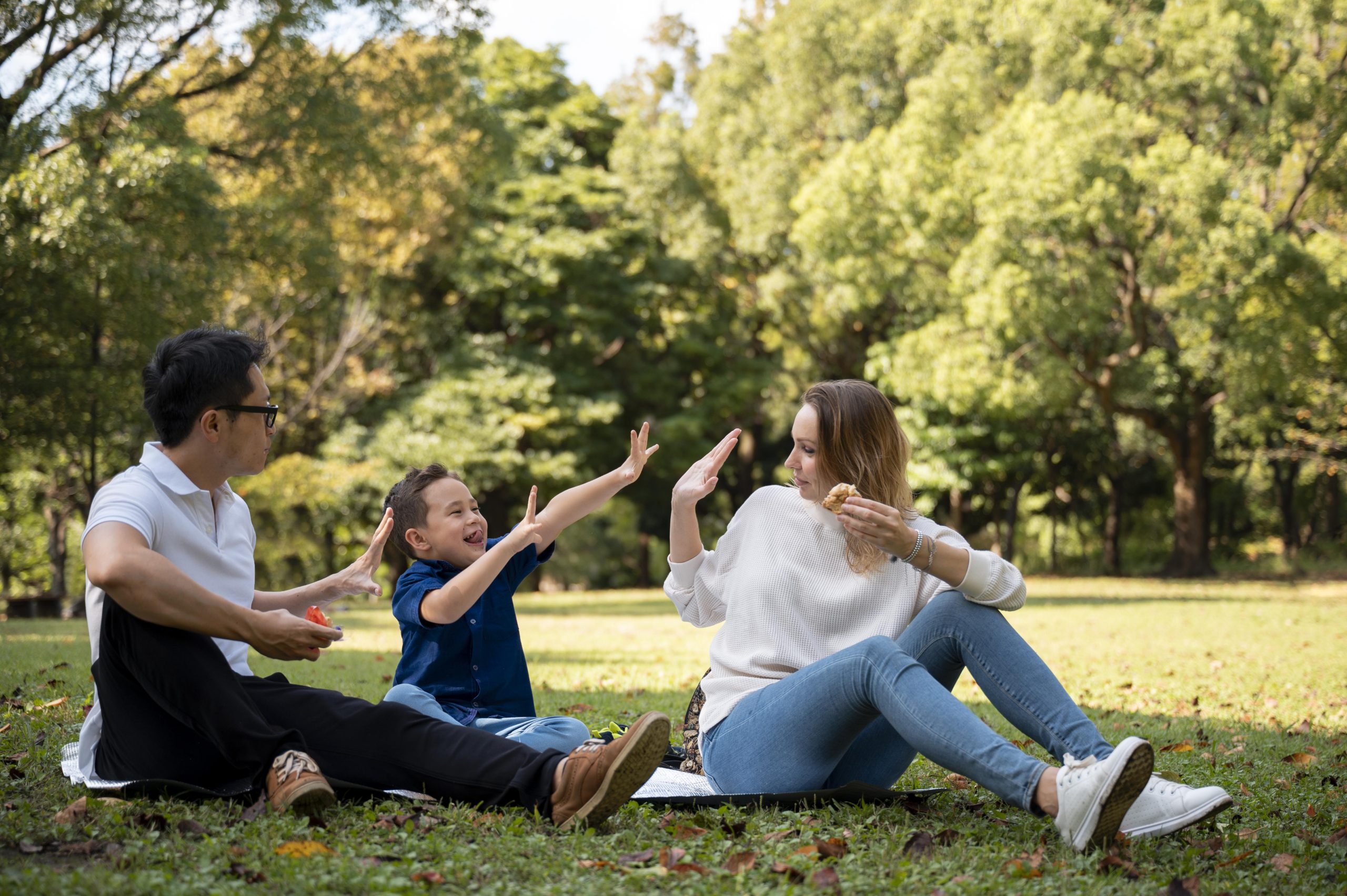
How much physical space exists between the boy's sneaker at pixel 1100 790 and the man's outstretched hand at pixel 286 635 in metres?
2.17

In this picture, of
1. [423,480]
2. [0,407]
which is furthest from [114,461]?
[423,480]

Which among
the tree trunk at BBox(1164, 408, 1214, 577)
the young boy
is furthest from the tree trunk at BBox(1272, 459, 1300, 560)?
the young boy

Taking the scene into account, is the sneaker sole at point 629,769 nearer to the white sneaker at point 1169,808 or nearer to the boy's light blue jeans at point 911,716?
the boy's light blue jeans at point 911,716

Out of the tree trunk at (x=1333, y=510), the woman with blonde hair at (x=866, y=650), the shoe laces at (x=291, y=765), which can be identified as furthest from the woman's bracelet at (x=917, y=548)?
the tree trunk at (x=1333, y=510)

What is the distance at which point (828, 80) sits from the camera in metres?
27.5

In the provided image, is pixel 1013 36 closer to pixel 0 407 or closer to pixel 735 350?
pixel 735 350

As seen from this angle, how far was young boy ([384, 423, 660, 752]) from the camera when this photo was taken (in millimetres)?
3988

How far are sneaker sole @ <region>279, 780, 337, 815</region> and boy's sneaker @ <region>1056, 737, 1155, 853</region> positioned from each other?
7.07 feet

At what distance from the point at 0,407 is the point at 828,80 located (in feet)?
64.5

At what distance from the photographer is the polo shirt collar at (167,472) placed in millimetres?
3514

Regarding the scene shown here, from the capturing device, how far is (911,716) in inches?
130

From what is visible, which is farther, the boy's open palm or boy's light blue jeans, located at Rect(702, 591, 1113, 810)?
the boy's open palm

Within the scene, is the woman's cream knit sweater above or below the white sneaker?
above

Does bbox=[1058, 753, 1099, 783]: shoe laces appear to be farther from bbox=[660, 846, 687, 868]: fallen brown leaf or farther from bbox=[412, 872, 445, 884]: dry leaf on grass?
bbox=[412, 872, 445, 884]: dry leaf on grass
